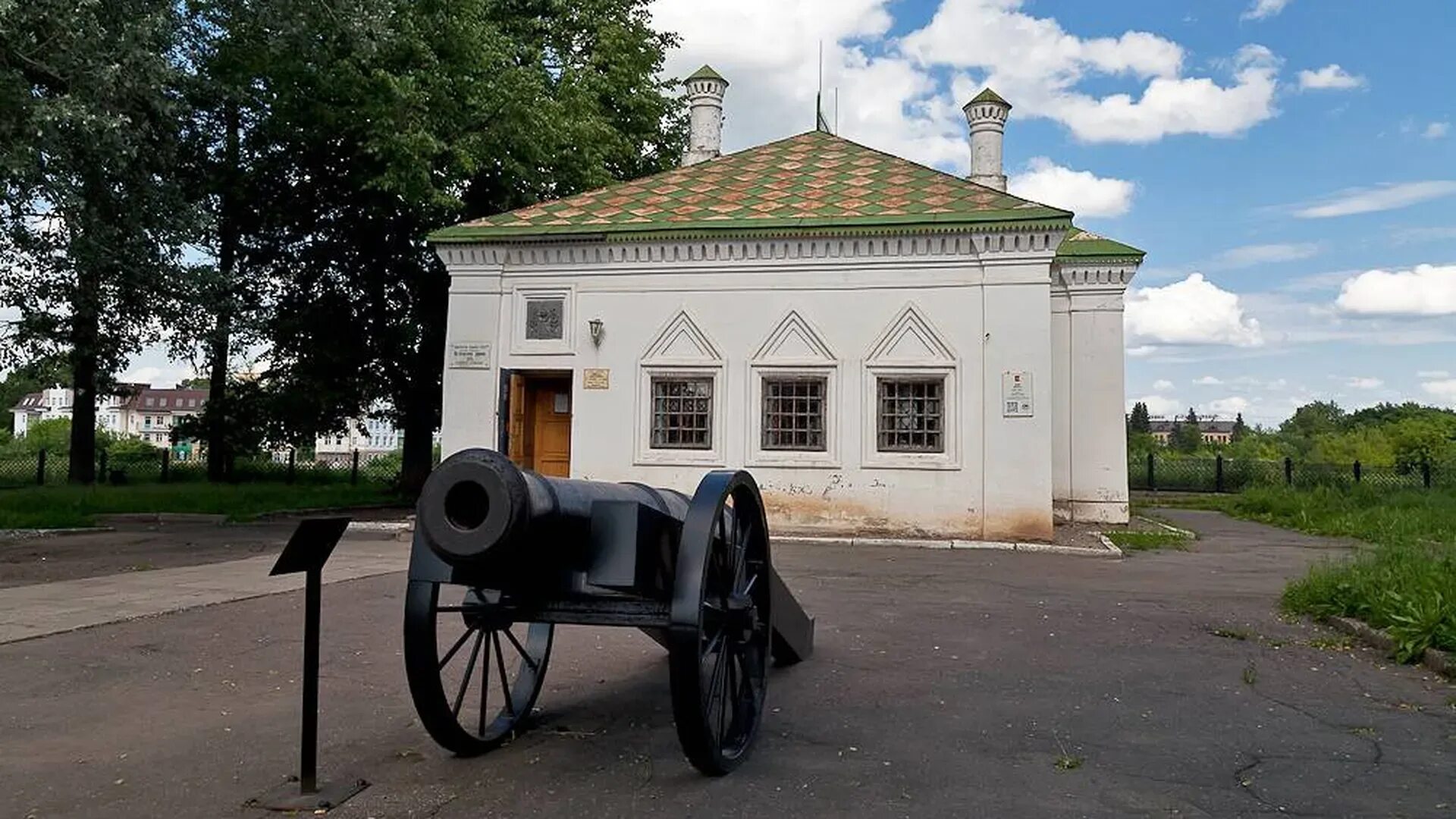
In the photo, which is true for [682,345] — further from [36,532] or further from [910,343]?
[36,532]

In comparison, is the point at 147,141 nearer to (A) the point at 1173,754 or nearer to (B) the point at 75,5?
(B) the point at 75,5

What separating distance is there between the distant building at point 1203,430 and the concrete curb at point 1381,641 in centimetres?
4968

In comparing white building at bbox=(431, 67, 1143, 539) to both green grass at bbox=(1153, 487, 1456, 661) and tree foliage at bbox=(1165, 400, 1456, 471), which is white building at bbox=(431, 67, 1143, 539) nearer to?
green grass at bbox=(1153, 487, 1456, 661)

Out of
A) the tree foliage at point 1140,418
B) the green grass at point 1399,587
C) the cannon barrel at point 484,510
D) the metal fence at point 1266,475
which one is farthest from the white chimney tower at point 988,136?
the tree foliage at point 1140,418

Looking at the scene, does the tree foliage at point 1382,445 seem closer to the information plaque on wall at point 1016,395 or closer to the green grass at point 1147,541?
the green grass at point 1147,541

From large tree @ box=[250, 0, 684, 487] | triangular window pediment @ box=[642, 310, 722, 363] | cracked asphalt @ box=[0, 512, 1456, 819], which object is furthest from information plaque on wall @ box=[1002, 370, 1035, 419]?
large tree @ box=[250, 0, 684, 487]

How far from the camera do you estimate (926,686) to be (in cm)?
612

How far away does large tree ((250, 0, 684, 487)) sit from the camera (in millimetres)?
17641

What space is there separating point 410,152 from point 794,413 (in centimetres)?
783

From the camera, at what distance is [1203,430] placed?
95500 mm

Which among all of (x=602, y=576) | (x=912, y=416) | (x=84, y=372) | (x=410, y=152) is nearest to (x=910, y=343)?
(x=912, y=416)

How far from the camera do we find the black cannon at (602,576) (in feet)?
12.3

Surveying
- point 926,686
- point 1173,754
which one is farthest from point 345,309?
point 1173,754

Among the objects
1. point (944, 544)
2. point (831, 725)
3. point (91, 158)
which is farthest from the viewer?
point (944, 544)
